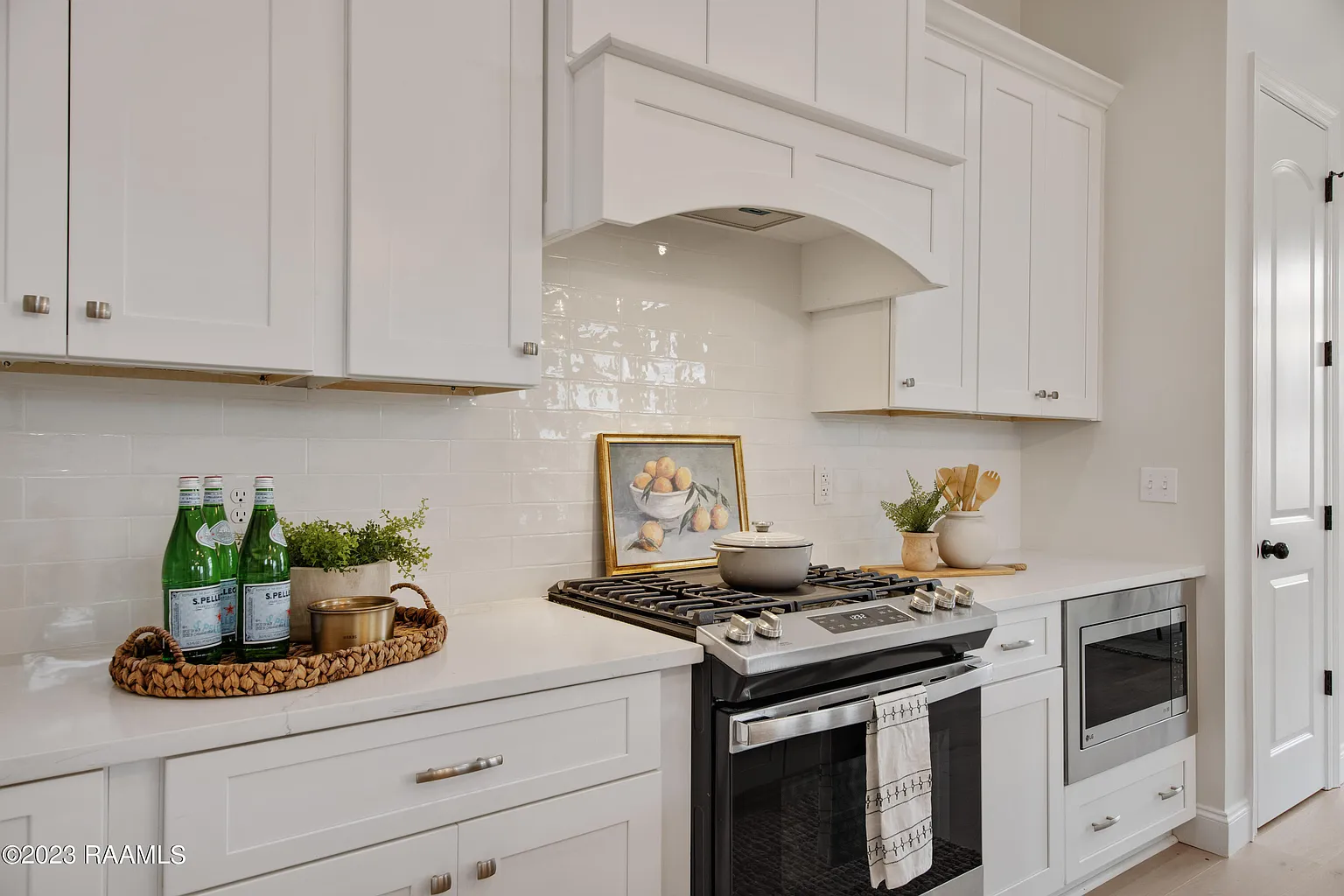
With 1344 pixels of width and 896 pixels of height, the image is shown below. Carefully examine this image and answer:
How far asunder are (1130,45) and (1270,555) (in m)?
1.90

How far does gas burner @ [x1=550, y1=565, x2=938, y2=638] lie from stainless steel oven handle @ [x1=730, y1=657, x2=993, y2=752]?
0.64ft

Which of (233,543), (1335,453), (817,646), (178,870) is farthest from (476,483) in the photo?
(1335,453)

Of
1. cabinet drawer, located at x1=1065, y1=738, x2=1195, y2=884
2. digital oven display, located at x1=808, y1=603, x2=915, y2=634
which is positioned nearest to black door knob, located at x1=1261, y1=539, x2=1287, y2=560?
cabinet drawer, located at x1=1065, y1=738, x2=1195, y2=884

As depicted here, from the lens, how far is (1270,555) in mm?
2932

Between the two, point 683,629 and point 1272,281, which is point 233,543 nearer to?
point 683,629

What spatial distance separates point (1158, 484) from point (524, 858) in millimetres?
2574

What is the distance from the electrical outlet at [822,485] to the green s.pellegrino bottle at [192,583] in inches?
69.9

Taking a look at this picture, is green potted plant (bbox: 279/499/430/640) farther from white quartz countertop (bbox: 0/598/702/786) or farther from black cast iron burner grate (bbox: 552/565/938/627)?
black cast iron burner grate (bbox: 552/565/938/627)

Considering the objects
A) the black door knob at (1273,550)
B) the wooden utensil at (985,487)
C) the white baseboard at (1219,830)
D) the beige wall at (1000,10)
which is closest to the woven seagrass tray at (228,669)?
the wooden utensil at (985,487)

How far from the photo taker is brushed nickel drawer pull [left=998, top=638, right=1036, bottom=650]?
7.23ft

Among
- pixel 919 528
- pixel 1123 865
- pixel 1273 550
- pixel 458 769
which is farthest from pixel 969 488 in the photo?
pixel 458 769

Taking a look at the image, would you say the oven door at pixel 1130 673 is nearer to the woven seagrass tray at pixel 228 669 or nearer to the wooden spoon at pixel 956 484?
the wooden spoon at pixel 956 484

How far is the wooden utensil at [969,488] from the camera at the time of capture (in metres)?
2.69

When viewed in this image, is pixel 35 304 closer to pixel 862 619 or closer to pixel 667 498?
pixel 667 498
